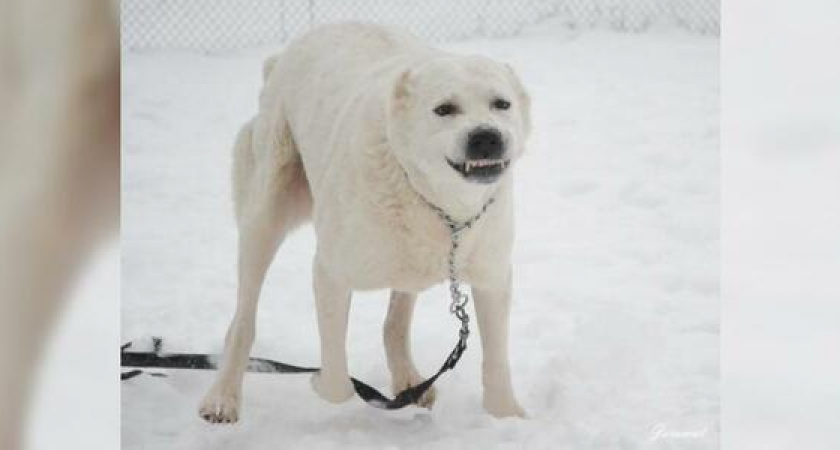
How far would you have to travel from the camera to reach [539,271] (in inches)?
111

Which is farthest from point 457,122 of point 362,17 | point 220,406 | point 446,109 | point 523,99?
point 220,406

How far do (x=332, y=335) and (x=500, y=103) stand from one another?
55cm

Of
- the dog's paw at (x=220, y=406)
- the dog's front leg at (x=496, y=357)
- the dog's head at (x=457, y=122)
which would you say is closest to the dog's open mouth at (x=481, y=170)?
the dog's head at (x=457, y=122)

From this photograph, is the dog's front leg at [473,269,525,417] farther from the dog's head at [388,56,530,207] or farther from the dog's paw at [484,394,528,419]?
the dog's head at [388,56,530,207]

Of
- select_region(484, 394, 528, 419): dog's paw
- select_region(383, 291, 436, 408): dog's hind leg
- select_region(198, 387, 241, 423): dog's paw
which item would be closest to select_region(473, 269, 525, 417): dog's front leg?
select_region(484, 394, 528, 419): dog's paw

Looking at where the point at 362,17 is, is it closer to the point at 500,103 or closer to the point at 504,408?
the point at 500,103

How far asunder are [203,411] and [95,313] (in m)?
0.28

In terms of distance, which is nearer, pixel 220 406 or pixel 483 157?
pixel 483 157

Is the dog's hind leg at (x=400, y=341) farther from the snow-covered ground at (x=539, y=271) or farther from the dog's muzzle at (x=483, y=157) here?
the dog's muzzle at (x=483, y=157)

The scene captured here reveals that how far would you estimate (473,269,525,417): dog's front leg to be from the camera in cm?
271

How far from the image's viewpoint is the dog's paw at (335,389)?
2.71 meters

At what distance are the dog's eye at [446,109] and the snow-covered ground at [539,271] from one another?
308 millimetres

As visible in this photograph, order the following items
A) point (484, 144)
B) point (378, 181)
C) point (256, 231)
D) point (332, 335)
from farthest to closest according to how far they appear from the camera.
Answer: point (256, 231) < point (332, 335) < point (378, 181) < point (484, 144)

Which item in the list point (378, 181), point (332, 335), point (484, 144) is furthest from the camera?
point (332, 335)
